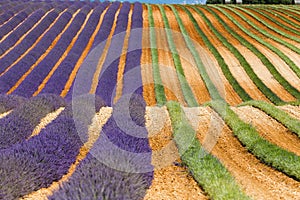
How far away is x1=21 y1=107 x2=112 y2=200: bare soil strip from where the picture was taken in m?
5.85

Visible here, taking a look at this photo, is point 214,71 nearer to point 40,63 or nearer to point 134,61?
point 134,61

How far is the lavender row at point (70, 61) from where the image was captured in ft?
64.1

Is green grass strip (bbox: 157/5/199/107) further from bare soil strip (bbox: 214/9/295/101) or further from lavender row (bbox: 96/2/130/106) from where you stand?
bare soil strip (bbox: 214/9/295/101)

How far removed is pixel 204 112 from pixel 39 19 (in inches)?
1095

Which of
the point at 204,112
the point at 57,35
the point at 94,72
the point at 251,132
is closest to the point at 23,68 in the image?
the point at 94,72

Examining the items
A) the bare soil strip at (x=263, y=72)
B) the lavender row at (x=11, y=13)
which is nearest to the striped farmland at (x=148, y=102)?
the bare soil strip at (x=263, y=72)

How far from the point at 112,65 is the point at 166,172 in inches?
633

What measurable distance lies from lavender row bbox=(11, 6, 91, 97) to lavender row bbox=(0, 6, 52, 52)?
3475 millimetres

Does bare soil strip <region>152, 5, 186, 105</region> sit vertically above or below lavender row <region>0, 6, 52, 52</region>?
below

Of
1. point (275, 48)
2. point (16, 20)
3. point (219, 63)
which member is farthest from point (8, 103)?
point (16, 20)

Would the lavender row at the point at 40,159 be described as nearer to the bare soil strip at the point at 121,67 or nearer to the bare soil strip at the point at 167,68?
the bare soil strip at the point at 121,67

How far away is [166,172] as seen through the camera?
711 centimetres

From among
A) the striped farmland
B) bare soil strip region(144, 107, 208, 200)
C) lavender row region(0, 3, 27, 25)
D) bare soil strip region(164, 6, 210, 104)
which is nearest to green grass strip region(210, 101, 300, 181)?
the striped farmland

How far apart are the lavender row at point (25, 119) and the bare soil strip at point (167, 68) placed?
23.7ft
